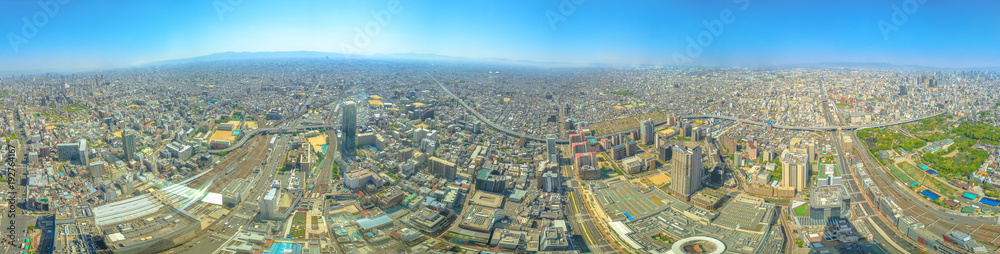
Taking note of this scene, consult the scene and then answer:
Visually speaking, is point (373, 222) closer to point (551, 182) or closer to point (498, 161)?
point (551, 182)

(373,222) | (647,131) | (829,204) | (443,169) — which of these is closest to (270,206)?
(373,222)

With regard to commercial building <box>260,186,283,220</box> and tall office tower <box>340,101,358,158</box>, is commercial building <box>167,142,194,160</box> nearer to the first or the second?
tall office tower <box>340,101,358,158</box>

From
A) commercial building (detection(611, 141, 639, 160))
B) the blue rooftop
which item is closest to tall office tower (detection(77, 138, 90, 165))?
the blue rooftop

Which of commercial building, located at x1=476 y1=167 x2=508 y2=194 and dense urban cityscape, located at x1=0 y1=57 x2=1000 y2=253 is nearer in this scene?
dense urban cityscape, located at x1=0 y1=57 x2=1000 y2=253

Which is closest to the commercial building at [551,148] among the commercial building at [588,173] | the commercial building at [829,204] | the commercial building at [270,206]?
the commercial building at [588,173]

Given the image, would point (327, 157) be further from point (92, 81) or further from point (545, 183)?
point (92, 81)

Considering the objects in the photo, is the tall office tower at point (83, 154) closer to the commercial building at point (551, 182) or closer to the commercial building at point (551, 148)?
the commercial building at point (551, 182)

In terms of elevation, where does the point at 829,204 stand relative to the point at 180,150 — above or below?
below
